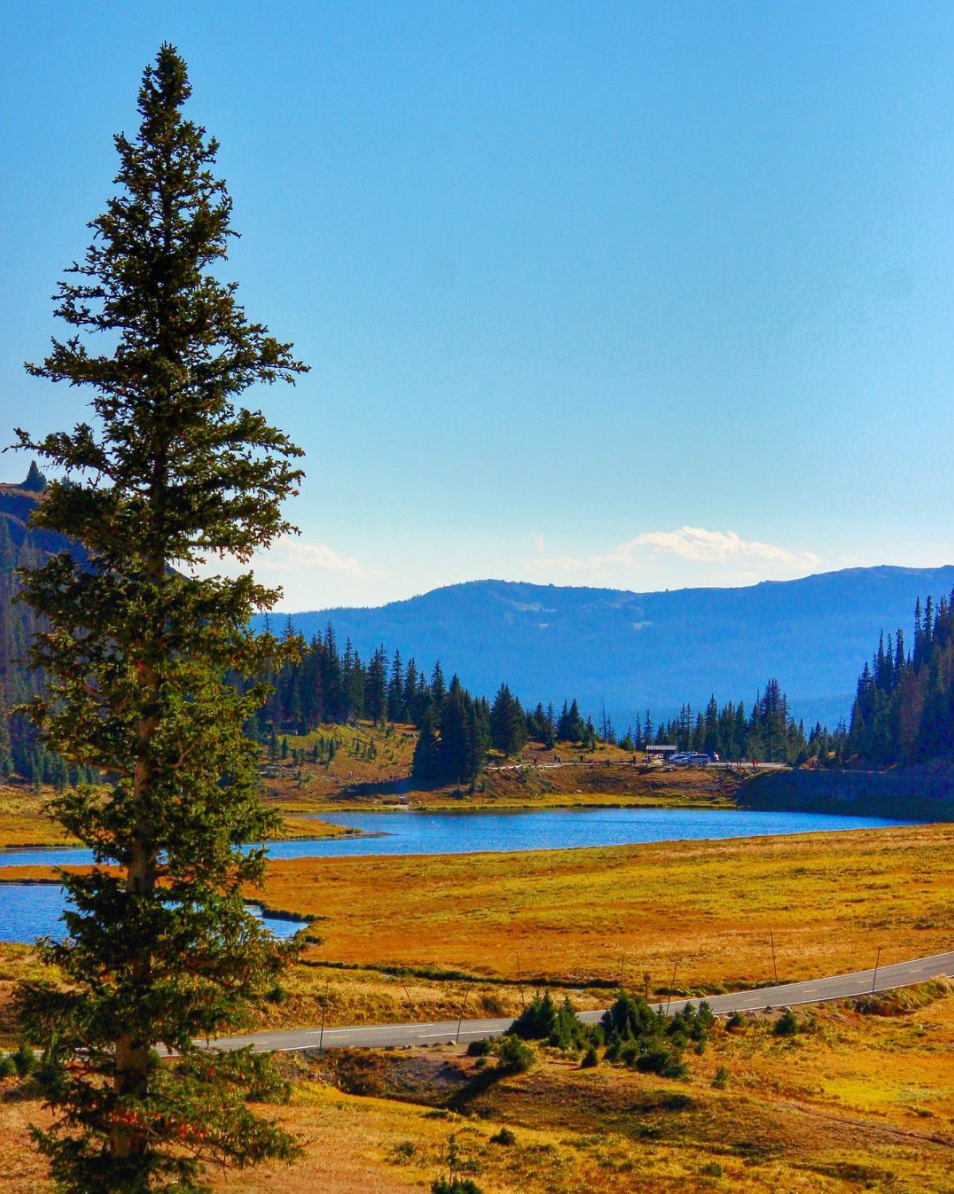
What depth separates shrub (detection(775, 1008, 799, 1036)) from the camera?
48125 mm

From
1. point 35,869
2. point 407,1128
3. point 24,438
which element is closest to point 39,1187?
point 407,1128

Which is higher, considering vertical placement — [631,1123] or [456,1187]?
[456,1187]

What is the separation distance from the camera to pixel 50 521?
20516mm

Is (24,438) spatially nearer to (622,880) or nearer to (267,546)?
(267,546)

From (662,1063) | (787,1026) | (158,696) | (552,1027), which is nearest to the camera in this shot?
(158,696)

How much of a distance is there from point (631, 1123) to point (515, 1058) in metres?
5.62

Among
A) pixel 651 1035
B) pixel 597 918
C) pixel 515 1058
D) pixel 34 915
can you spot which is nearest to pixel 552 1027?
pixel 651 1035

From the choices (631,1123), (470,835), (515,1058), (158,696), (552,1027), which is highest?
(158,696)

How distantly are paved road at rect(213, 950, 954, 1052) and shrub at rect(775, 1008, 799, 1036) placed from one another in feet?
9.69

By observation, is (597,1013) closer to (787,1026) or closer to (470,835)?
(787,1026)

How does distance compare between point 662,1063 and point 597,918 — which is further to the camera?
point 597,918

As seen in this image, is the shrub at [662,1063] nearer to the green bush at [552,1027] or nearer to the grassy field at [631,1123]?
the grassy field at [631,1123]

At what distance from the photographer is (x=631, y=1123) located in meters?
36.1

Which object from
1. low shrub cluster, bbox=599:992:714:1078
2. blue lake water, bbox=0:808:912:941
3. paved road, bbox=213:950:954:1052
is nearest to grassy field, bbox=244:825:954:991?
paved road, bbox=213:950:954:1052
